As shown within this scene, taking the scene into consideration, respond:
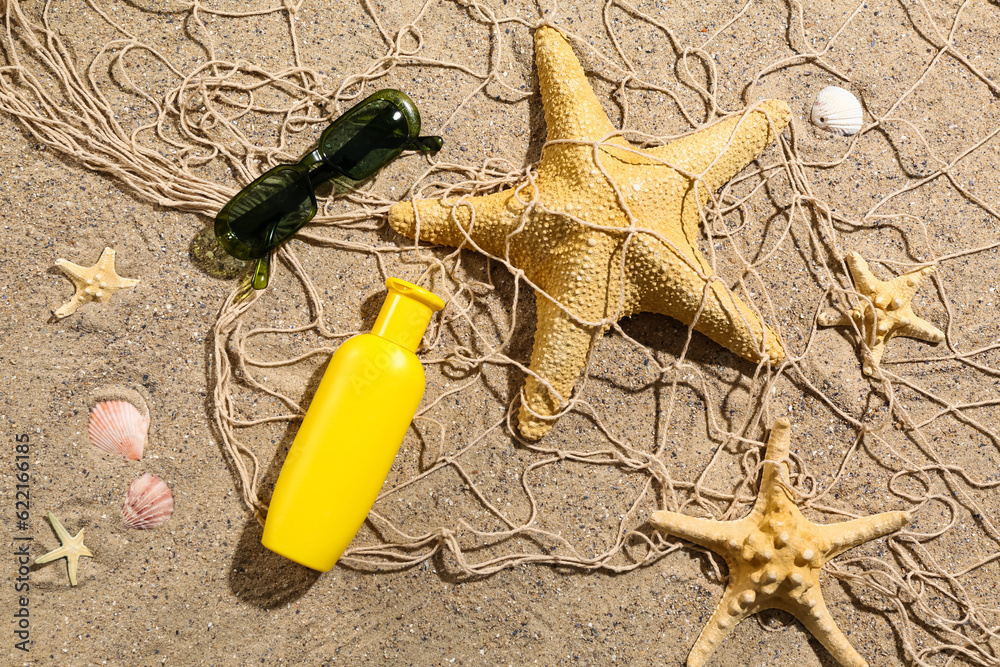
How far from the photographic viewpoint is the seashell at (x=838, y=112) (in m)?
1.29

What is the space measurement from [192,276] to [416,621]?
0.79m

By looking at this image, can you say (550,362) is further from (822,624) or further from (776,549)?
(822,624)

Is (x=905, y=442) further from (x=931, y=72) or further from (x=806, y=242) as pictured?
(x=931, y=72)

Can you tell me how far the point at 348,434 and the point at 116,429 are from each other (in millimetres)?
459

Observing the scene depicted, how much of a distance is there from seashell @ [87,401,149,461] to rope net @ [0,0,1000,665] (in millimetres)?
151

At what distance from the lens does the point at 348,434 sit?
1058 mm

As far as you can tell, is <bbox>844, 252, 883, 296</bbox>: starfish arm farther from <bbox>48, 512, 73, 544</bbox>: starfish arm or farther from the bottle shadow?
<bbox>48, 512, 73, 544</bbox>: starfish arm

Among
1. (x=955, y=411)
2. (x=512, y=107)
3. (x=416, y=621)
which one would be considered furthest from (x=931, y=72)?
(x=416, y=621)

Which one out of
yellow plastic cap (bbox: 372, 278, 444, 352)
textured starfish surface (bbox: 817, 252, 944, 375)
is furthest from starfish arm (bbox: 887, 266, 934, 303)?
yellow plastic cap (bbox: 372, 278, 444, 352)

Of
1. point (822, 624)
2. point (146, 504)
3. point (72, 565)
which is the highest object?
point (822, 624)

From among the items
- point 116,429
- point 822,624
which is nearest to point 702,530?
point 822,624

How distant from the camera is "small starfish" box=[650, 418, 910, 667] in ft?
3.81

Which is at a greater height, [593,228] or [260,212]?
[593,228]

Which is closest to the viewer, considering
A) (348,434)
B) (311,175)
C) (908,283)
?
(348,434)
